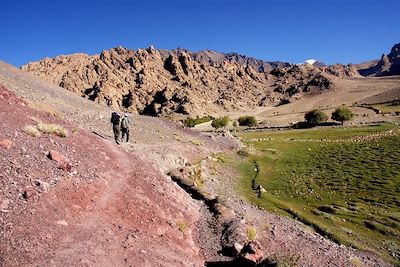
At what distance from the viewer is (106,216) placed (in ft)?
54.3

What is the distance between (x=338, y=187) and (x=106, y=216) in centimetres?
2876

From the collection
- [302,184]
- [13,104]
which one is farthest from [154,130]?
[13,104]

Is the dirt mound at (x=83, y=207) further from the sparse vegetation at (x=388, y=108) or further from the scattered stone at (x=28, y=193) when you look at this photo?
the sparse vegetation at (x=388, y=108)

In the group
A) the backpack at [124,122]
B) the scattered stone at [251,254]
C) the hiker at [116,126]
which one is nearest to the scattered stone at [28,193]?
the scattered stone at [251,254]

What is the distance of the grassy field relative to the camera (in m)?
27.1

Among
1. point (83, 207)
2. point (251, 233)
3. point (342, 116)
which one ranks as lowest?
point (342, 116)

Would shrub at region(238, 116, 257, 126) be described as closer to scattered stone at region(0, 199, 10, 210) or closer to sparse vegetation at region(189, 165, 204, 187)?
sparse vegetation at region(189, 165, 204, 187)

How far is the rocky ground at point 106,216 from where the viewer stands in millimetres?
13234

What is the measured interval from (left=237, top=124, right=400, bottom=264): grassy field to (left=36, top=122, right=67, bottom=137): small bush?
16.0 meters

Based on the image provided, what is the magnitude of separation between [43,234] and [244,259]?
25.3 feet

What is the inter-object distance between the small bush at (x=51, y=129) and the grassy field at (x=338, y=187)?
52.5ft

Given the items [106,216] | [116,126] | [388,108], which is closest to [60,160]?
[106,216]

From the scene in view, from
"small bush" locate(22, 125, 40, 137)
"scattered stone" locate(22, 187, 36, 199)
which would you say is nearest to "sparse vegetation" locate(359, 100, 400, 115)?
"small bush" locate(22, 125, 40, 137)

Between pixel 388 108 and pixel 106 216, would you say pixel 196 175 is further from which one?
pixel 388 108
